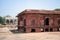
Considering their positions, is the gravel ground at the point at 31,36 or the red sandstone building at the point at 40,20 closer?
the gravel ground at the point at 31,36

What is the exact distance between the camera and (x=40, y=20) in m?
31.4

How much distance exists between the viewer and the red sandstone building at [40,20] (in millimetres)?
30237

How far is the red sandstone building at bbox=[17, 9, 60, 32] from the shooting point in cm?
3024

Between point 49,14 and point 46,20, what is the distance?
84.3 inches

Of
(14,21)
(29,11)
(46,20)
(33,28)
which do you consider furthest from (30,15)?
(14,21)

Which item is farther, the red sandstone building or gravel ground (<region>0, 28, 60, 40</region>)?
the red sandstone building

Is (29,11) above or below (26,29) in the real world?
above

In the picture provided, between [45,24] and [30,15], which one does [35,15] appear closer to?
[30,15]

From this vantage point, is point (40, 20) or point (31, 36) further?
point (40, 20)

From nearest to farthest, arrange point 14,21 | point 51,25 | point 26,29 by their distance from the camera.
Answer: point 26,29, point 51,25, point 14,21

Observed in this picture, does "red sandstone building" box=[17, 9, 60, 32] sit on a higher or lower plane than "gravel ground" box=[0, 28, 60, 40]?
higher

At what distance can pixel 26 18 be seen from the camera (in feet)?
99.2

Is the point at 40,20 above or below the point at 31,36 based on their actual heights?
above

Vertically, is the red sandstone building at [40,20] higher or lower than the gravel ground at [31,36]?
higher
